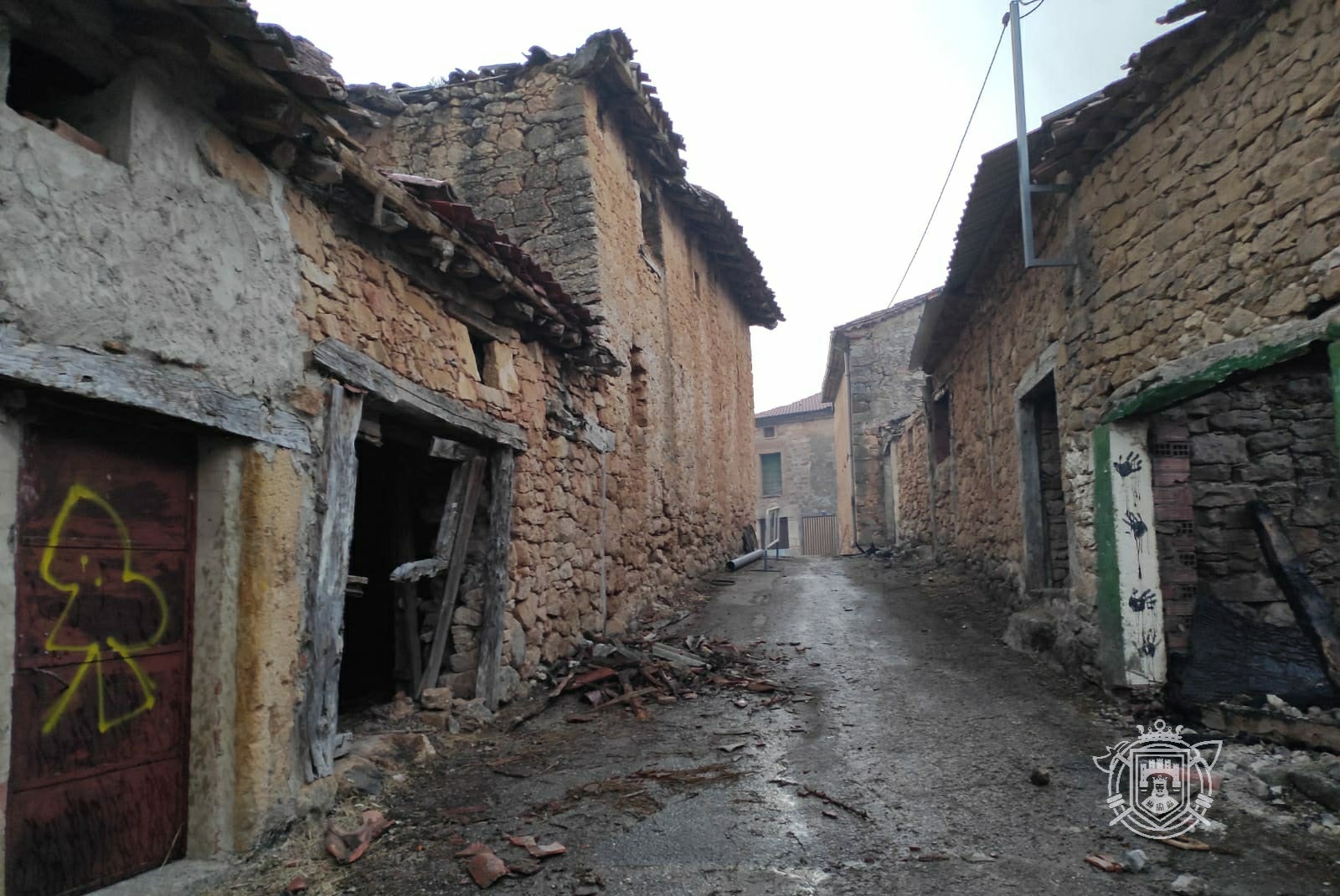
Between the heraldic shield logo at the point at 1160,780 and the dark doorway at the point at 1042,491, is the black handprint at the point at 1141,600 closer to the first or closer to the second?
the heraldic shield logo at the point at 1160,780

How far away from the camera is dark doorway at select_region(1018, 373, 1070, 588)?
6.86 metres

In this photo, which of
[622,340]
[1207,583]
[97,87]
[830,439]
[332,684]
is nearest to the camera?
[97,87]

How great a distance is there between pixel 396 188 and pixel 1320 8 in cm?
440

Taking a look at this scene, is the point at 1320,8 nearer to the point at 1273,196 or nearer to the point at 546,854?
the point at 1273,196

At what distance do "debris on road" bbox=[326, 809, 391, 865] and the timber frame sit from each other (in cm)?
29

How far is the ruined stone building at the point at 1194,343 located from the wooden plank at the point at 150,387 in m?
4.63

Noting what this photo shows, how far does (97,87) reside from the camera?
117 inches

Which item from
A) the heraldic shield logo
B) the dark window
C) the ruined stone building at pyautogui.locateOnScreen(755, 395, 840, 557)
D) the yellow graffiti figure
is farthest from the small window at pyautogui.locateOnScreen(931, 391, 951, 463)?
the ruined stone building at pyautogui.locateOnScreen(755, 395, 840, 557)

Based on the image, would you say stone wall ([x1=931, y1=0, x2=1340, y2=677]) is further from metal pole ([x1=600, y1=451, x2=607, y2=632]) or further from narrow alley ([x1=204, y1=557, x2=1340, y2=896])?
metal pole ([x1=600, y1=451, x2=607, y2=632])

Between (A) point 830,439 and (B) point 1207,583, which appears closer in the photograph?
(B) point 1207,583

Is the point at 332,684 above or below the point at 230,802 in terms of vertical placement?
above

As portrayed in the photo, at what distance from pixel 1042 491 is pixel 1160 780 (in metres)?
3.51

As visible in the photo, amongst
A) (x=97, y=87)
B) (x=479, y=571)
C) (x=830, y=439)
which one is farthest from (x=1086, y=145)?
(x=830, y=439)

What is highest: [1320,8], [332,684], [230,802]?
[1320,8]
